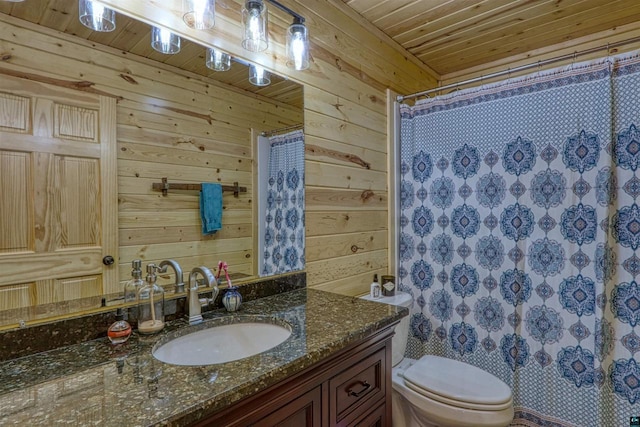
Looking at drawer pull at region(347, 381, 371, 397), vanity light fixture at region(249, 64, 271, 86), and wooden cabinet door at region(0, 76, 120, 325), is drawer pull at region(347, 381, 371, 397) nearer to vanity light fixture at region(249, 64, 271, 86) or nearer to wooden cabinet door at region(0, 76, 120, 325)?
wooden cabinet door at region(0, 76, 120, 325)

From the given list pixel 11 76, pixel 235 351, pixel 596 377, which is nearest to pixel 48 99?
pixel 11 76

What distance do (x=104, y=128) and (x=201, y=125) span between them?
→ 0.33 metres

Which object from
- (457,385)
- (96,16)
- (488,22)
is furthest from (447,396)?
(488,22)

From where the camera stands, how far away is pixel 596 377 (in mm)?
1617

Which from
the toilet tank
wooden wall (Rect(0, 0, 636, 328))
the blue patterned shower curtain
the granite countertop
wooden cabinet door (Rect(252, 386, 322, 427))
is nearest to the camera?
the granite countertop

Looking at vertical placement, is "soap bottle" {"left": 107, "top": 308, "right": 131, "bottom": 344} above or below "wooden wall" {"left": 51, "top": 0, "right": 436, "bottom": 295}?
below

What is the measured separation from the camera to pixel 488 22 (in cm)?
206

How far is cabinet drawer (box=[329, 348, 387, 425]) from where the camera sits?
3.41 feet

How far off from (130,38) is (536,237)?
6.36ft

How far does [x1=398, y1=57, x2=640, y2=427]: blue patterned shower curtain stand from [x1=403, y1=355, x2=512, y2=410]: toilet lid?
34 cm

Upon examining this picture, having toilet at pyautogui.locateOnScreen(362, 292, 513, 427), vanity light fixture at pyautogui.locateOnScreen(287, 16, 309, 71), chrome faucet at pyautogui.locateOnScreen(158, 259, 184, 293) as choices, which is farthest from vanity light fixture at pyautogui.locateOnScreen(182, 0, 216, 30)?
toilet at pyautogui.locateOnScreen(362, 292, 513, 427)

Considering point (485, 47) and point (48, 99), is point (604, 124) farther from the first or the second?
point (48, 99)

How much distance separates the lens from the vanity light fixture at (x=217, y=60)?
131 cm

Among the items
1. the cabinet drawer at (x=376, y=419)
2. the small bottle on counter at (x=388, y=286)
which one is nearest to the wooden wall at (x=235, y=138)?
the small bottle on counter at (x=388, y=286)
